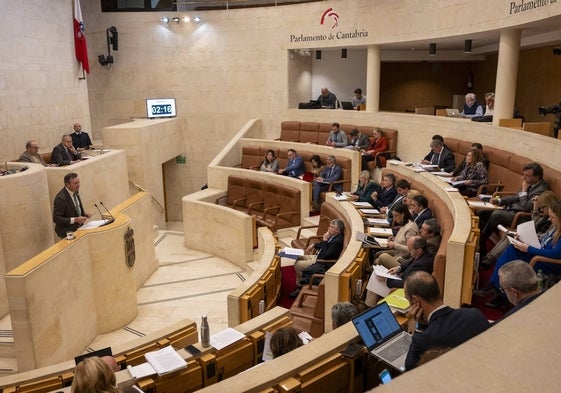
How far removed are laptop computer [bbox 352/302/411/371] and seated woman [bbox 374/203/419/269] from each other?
6.61 ft

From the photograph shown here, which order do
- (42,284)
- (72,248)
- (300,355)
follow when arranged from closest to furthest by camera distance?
1. (300,355)
2. (42,284)
3. (72,248)

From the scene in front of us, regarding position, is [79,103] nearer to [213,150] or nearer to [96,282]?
[213,150]

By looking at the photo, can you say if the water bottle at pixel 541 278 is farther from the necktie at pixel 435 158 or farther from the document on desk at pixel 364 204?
the necktie at pixel 435 158

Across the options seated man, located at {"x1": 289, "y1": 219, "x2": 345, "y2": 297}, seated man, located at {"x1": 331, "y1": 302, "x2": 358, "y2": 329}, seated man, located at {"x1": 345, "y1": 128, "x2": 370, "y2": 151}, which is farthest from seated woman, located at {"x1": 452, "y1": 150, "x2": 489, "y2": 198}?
seated man, located at {"x1": 331, "y1": 302, "x2": 358, "y2": 329}

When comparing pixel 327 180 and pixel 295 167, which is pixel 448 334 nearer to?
pixel 327 180

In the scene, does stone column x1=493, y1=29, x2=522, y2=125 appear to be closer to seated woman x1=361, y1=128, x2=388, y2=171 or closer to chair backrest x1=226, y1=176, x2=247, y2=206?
seated woman x1=361, y1=128, x2=388, y2=171

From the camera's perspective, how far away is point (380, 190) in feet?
25.9

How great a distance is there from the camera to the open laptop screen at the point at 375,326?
112 inches

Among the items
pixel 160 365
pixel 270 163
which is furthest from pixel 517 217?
pixel 270 163

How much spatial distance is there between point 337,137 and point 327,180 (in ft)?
6.22

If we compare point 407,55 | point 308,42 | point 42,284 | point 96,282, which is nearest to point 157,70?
point 308,42

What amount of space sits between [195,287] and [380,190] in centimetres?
347

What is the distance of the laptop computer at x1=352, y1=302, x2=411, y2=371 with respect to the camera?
9.13ft

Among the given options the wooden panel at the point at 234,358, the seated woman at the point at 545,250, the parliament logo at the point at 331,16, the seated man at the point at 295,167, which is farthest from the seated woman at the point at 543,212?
the parliament logo at the point at 331,16
